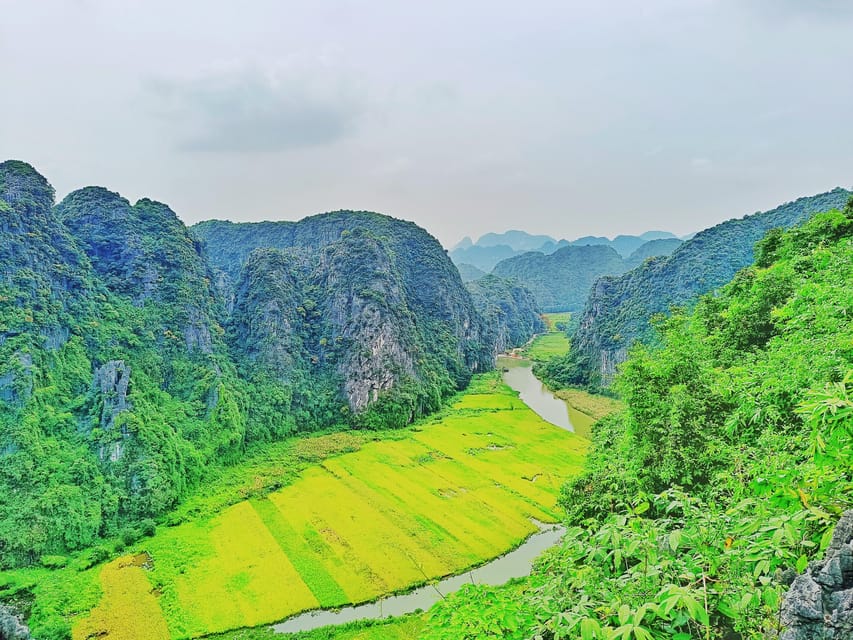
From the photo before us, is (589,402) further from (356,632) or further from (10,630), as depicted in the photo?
(10,630)

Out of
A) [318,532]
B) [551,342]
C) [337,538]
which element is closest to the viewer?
[337,538]

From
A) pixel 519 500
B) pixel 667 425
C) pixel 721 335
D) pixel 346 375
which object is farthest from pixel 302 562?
pixel 346 375

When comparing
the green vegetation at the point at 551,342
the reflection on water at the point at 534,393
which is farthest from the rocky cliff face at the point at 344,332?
the green vegetation at the point at 551,342

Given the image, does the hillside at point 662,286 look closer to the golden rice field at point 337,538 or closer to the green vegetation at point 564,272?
the golden rice field at point 337,538

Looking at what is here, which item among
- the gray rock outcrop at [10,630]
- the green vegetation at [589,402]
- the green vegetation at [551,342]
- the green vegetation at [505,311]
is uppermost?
the green vegetation at [505,311]

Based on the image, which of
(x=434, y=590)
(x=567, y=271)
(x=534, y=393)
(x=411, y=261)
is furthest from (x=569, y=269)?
(x=434, y=590)

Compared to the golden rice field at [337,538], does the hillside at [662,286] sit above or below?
above

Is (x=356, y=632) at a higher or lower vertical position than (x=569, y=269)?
lower
